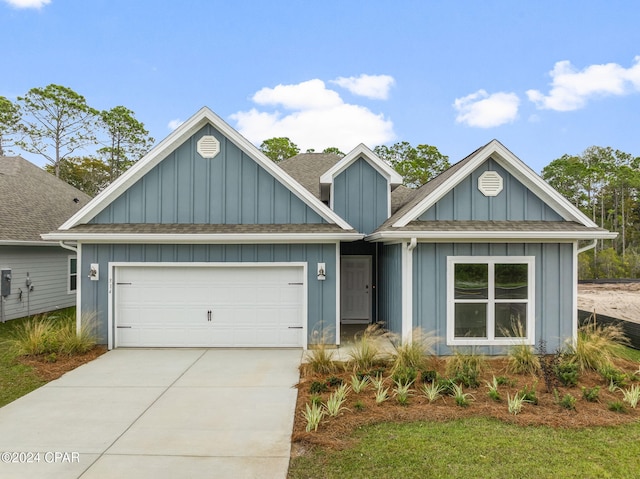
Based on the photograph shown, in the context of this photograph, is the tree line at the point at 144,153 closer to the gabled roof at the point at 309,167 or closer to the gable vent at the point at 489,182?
the gabled roof at the point at 309,167

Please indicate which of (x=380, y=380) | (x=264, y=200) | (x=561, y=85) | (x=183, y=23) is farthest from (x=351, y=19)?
(x=561, y=85)

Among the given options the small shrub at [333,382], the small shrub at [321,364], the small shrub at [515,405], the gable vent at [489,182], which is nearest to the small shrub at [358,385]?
the small shrub at [333,382]

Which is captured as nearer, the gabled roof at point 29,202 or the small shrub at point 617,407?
the small shrub at point 617,407

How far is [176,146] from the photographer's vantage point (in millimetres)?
8938

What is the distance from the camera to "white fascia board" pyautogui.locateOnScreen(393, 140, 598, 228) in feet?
26.6

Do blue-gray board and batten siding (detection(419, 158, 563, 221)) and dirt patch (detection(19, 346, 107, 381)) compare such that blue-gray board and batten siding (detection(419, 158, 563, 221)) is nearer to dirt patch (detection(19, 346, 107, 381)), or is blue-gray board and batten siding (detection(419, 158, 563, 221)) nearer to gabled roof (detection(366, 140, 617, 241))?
gabled roof (detection(366, 140, 617, 241))

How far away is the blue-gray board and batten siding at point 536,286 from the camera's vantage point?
321 inches

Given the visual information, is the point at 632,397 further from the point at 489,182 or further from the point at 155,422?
the point at 155,422

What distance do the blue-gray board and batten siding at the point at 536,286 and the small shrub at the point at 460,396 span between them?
235 centimetres

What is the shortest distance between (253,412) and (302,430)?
95 cm

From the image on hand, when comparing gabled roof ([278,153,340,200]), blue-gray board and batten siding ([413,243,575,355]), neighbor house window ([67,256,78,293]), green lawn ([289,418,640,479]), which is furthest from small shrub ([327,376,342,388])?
neighbor house window ([67,256,78,293])

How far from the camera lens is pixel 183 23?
Result: 656 inches

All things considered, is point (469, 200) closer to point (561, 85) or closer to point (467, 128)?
point (467, 128)

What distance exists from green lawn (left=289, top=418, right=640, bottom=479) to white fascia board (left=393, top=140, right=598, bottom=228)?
4.33 metres
